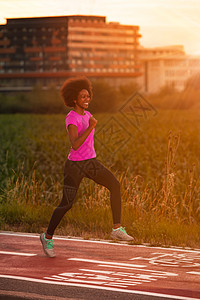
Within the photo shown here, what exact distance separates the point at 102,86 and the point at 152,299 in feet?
374

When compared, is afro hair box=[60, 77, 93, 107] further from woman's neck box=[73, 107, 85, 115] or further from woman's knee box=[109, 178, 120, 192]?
woman's knee box=[109, 178, 120, 192]

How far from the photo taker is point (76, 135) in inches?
230

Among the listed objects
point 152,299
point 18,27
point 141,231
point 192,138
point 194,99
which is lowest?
point 152,299

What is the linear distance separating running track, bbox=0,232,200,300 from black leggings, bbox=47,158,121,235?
48 centimetres

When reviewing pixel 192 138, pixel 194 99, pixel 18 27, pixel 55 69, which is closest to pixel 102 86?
pixel 194 99

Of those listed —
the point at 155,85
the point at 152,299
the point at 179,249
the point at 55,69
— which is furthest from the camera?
the point at 155,85

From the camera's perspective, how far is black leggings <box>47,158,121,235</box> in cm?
602

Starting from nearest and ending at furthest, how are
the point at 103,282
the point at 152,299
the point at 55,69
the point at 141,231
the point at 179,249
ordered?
the point at 152,299, the point at 103,282, the point at 179,249, the point at 141,231, the point at 55,69

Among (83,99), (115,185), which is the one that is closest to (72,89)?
(83,99)

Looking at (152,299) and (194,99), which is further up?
(194,99)

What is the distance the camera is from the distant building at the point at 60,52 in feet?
541

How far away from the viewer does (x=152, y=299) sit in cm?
472

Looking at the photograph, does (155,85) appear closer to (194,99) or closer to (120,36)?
(120,36)

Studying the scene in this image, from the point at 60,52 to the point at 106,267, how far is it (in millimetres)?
170480
